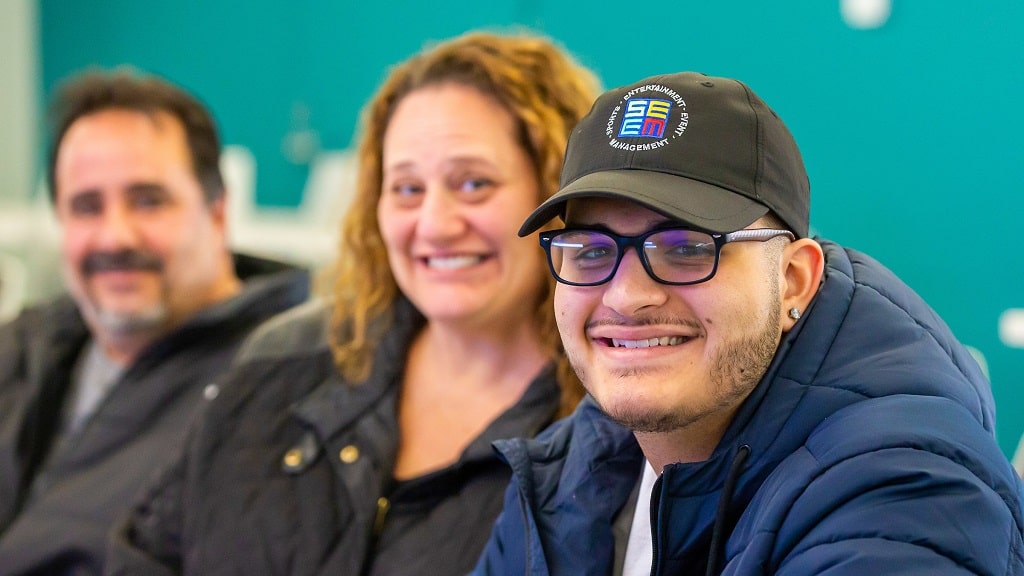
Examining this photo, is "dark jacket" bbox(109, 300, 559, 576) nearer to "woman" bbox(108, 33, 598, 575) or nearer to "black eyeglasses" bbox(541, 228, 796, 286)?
"woman" bbox(108, 33, 598, 575)

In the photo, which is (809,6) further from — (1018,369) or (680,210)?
(680,210)

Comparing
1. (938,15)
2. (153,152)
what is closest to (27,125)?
(153,152)

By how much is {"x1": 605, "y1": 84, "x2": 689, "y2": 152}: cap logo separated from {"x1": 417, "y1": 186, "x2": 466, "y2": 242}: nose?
628 mm

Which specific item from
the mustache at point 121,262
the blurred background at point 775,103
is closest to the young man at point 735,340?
the mustache at point 121,262

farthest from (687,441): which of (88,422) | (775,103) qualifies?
(775,103)

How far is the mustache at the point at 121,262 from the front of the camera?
2.41 m

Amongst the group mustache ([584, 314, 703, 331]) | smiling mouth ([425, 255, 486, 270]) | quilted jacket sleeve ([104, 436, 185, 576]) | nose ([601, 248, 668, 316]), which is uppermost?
nose ([601, 248, 668, 316])

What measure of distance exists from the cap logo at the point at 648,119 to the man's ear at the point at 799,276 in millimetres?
175

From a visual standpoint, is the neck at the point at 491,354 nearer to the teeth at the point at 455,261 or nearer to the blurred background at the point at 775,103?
the teeth at the point at 455,261

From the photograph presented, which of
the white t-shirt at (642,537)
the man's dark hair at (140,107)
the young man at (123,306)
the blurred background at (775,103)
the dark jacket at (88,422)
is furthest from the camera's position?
the blurred background at (775,103)

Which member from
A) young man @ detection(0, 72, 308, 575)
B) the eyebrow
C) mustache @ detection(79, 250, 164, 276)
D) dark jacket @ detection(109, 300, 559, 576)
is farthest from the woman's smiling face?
mustache @ detection(79, 250, 164, 276)

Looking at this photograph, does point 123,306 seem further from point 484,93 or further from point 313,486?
point 484,93

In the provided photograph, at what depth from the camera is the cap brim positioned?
999 millimetres

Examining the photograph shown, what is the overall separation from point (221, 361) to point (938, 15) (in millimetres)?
2233
